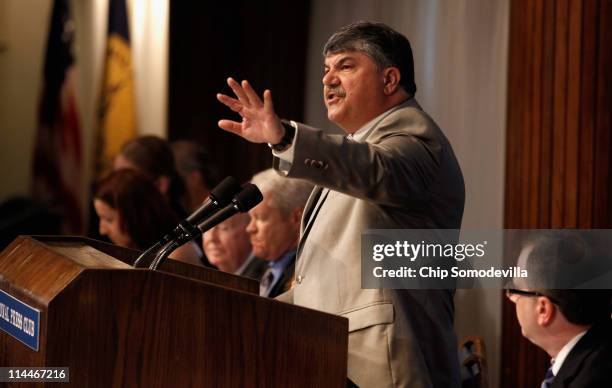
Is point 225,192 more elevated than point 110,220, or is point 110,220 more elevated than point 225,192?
point 225,192

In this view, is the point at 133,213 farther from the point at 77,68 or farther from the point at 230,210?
the point at 77,68

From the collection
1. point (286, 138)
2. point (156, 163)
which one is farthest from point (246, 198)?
point (156, 163)

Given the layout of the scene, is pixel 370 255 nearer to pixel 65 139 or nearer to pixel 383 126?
pixel 383 126

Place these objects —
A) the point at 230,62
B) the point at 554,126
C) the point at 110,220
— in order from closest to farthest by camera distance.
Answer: the point at 110,220
the point at 554,126
the point at 230,62

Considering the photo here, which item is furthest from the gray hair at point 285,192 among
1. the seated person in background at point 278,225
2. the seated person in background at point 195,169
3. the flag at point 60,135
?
the flag at point 60,135

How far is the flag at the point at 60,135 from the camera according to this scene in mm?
6012

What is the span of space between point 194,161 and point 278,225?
71.7 inches

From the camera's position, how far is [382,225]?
214cm

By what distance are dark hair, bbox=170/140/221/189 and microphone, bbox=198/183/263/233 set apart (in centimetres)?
321

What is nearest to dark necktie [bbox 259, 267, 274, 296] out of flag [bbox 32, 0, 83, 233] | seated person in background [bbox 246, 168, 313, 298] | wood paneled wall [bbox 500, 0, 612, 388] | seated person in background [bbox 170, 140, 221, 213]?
seated person in background [bbox 246, 168, 313, 298]

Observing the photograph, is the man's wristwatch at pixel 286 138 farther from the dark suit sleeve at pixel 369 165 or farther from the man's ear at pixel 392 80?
the man's ear at pixel 392 80

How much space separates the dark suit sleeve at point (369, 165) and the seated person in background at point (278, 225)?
4.13 ft

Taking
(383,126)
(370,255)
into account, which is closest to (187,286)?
(370,255)

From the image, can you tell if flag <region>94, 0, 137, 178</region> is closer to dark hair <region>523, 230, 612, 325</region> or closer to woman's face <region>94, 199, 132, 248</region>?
woman's face <region>94, 199, 132, 248</region>
